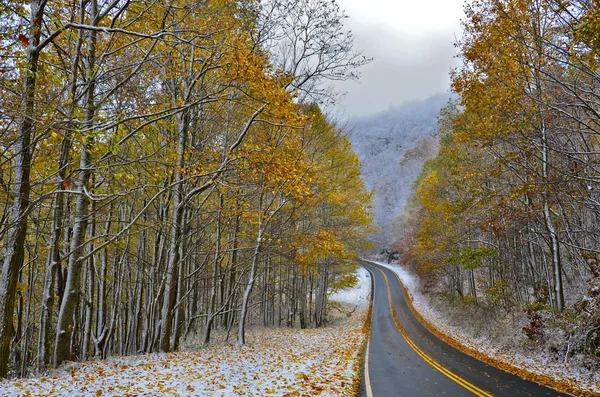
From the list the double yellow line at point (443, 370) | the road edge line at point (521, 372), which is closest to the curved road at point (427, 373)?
the double yellow line at point (443, 370)

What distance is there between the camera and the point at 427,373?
9828 millimetres

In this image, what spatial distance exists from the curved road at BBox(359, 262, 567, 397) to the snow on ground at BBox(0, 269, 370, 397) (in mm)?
810

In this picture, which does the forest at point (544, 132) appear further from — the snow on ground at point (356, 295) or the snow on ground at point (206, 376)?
the snow on ground at point (356, 295)

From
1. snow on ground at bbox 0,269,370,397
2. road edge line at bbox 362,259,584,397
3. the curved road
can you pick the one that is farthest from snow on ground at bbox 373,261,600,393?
snow on ground at bbox 0,269,370,397

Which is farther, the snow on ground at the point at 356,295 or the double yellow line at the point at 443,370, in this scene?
the snow on ground at the point at 356,295

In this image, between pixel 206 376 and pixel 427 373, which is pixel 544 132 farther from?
pixel 206 376

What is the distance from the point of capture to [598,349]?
30.0ft

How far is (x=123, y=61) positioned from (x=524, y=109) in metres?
10.9

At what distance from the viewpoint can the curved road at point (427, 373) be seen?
787 cm

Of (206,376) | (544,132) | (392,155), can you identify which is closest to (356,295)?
(544,132)

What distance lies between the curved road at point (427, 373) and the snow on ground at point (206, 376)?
81 centimetres

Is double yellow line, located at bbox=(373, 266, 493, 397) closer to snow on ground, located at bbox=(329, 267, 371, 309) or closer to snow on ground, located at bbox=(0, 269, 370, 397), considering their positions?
snow on ground, located at bbox=(0, 269, 370, 397)

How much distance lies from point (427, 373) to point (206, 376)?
624 centimetres

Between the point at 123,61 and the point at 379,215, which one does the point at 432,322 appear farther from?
the point at 379,215
